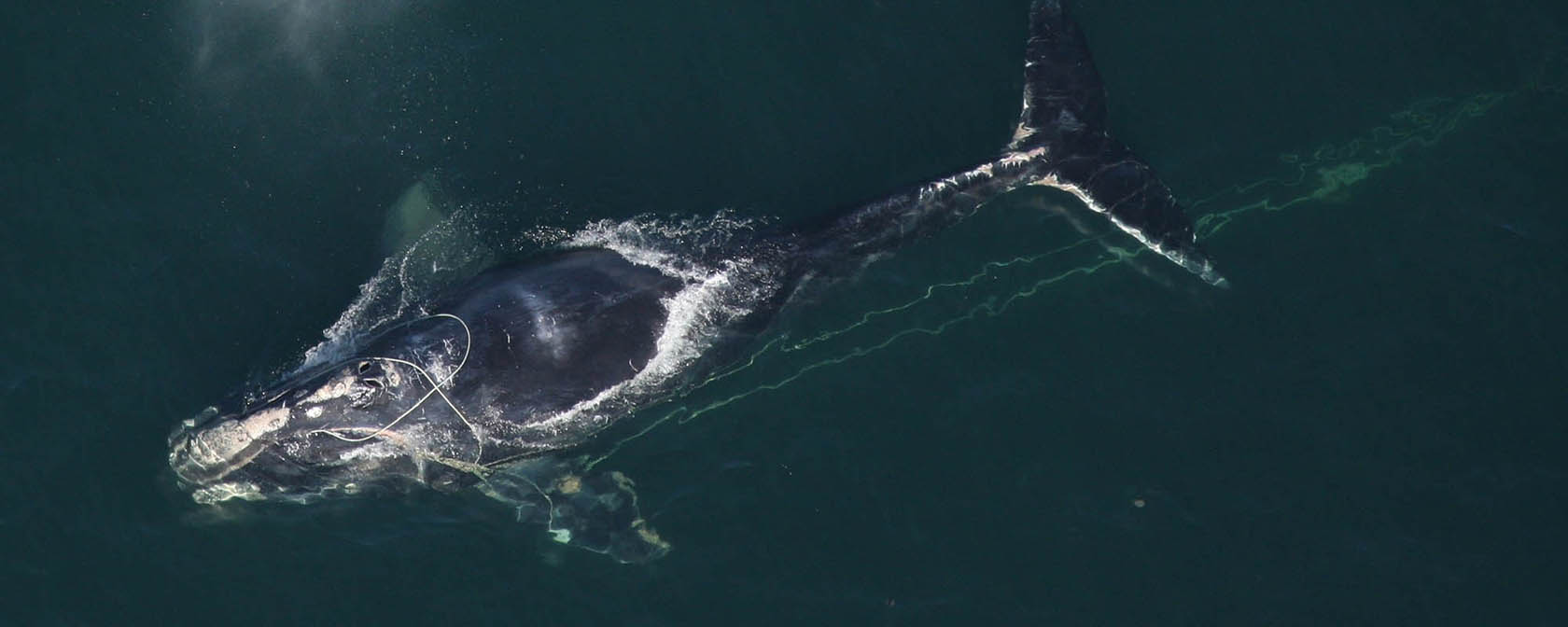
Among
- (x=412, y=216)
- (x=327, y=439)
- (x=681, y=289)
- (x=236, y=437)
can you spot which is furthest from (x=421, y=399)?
(x=681, y=289)

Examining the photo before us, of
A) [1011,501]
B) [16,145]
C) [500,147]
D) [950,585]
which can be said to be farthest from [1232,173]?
[16,145]

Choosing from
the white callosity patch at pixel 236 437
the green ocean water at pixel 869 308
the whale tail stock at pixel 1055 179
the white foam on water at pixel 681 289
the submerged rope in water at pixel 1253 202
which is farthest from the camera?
the whale tail stock at pixel 1055 179

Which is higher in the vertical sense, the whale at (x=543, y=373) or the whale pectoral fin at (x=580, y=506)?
the whale at (x=543, y=373)

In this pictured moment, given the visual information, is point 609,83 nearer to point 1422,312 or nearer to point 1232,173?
Result: point 1232,173

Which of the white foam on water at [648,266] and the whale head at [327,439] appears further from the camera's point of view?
the white foam on water at [648,266]

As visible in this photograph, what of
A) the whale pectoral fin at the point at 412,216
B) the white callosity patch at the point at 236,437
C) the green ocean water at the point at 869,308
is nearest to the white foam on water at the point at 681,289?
the green ocean water at the point at 869,308

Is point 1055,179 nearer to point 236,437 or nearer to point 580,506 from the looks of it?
point 580,506

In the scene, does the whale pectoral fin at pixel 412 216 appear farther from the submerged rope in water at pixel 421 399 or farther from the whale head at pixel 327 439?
the whale head at pixel 327 439
